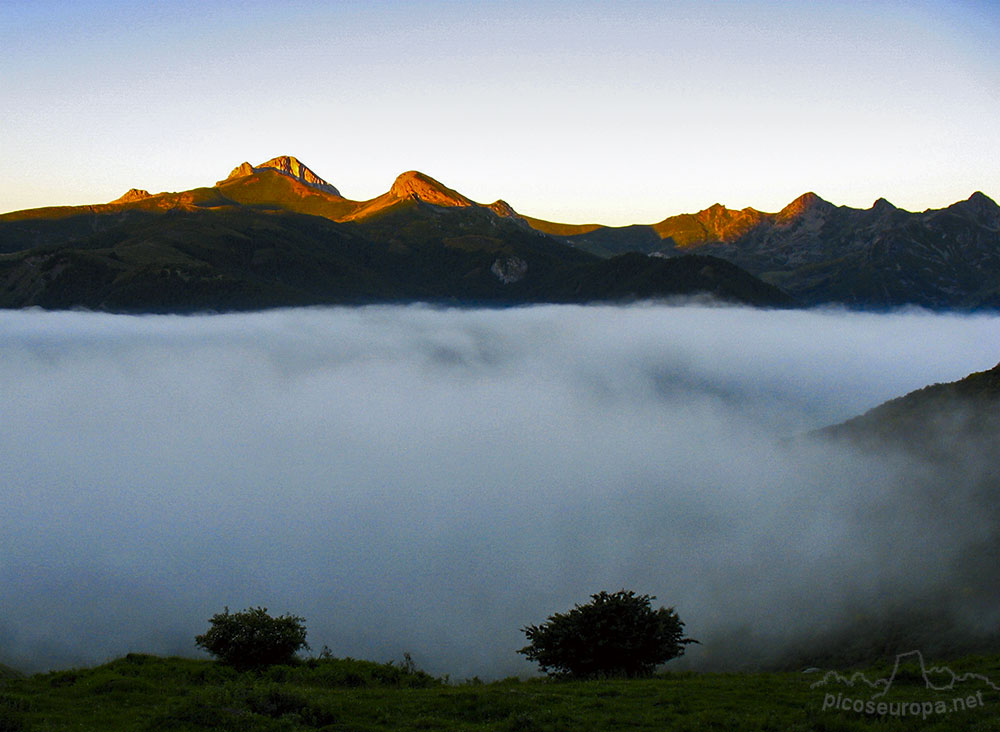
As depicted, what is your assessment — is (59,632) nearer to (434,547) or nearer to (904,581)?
(434,547)

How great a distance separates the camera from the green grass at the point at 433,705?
26.0m

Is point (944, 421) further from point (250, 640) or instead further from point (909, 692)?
point (250, 640)

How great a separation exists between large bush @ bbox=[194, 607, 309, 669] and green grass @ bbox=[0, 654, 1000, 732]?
7.83ft

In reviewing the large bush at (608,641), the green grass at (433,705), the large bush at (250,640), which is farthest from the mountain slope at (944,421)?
the large bush at (250,640)

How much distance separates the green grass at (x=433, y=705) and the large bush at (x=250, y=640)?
239 cm

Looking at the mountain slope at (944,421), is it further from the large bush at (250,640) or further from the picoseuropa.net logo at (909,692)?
the large bush at (250,640)

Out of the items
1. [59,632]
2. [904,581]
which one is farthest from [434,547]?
[904,581]

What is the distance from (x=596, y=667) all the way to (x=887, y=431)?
7889 cm

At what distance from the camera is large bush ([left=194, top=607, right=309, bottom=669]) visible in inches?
1554

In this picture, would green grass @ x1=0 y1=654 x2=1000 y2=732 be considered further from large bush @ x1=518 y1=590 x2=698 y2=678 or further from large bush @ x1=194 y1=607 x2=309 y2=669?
large bush @ x1=518 y1=590 x2=698 y2=678

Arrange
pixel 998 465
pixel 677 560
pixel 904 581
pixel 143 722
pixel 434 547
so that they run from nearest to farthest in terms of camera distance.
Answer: pixel 143 722
pixel 904 581
pixel 998 465
pixel 677 560
pixel 434 547

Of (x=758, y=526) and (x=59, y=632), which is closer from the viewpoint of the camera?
(x=59, y=632)

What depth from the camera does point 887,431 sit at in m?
108

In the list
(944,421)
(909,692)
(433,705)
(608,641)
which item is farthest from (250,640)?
(944,421)
